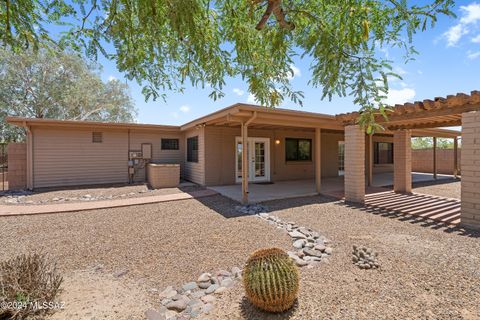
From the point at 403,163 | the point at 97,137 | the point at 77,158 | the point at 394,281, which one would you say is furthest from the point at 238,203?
the point at 77,158

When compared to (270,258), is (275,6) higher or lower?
higher

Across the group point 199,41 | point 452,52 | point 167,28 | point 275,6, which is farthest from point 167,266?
point 452,52

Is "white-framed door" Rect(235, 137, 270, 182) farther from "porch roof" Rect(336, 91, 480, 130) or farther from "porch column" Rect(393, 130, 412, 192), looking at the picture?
"porch column" Rect(393, 130, 412, 192)

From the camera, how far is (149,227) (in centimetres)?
473

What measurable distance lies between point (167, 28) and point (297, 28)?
5.27 ft

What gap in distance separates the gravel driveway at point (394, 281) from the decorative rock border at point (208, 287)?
0.46ft

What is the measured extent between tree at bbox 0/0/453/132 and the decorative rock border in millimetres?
2110

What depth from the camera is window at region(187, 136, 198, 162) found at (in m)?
10.2

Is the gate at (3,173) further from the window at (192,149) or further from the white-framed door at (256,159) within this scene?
the white-framed door at (256,159)

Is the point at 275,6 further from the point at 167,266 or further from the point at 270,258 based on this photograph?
the point at 167,266

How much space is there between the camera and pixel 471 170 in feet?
14.7

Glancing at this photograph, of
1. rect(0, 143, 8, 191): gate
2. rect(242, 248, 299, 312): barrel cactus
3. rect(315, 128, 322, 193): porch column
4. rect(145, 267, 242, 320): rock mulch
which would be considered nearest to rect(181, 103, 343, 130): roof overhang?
rect(315, 128, 322, 193): porch column

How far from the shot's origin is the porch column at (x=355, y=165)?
6.62 meters

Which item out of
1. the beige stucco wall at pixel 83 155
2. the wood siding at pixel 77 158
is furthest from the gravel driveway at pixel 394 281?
the wood siding at pixel 77 158
